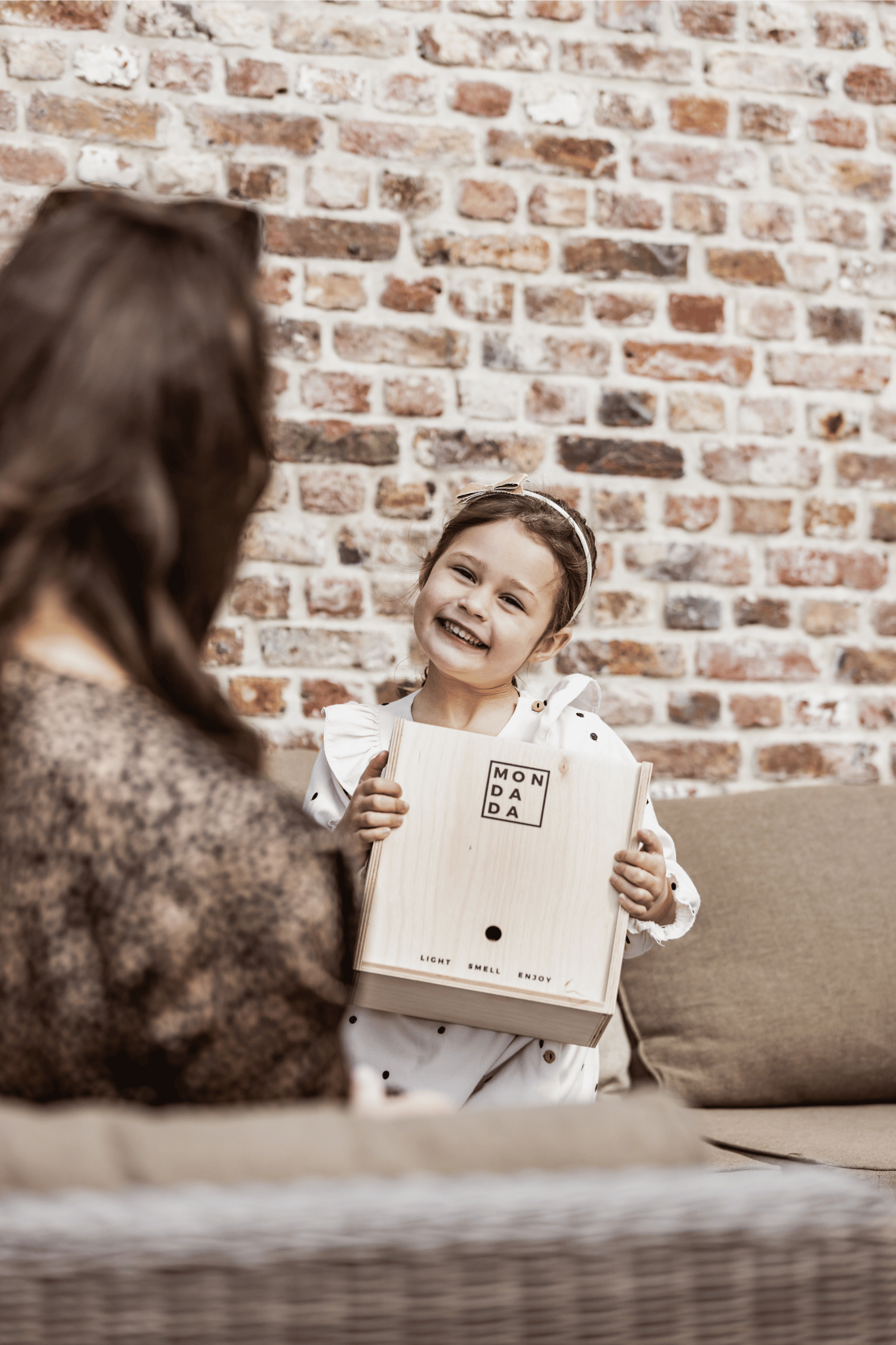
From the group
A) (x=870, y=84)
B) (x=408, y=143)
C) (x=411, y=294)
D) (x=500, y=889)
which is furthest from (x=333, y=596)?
(x=870, y=84)

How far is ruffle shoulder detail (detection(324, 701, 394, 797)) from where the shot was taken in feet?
5.48

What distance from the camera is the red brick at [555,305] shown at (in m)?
2.41

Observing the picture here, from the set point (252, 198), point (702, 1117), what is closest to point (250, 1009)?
point (702, 1117)

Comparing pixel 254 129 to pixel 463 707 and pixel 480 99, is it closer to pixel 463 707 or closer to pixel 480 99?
pixel 480 99

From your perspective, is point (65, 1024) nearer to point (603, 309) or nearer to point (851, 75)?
point (603, 309)

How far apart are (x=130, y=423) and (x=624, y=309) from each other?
1876 mm

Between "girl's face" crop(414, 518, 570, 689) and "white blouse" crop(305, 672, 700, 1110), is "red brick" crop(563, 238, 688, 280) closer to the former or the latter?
"girl's face" crop(414, 518, 570, 689)

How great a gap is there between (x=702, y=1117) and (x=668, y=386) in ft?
4.97

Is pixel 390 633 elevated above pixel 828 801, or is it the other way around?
pixel 390 633

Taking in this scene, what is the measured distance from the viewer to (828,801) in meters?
2.13

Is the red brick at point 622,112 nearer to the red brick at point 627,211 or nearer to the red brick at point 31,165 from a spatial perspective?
the red brick at point 627,211

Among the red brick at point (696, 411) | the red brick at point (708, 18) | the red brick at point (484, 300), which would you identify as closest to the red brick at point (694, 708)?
the red brick at point (696, 411)

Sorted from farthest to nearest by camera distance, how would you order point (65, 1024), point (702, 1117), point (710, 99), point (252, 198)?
point (710, 99)
point (252, 198)
point (702, 1117)
point (65, 1024)

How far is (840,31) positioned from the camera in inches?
98.9
